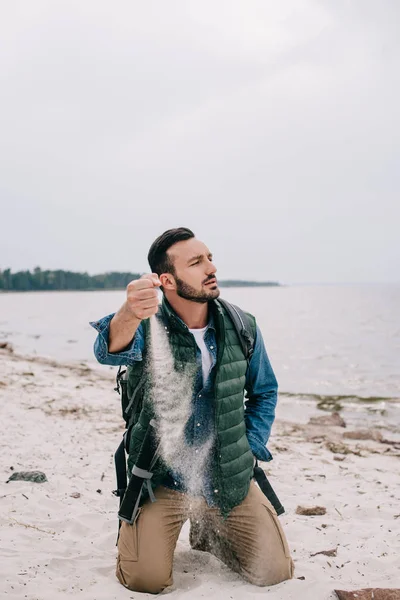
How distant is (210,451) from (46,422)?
17.5 feet

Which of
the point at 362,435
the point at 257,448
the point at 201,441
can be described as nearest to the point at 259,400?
the point at 257,448

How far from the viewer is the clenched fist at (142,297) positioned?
3.12m

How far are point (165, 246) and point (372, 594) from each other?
2757 mm

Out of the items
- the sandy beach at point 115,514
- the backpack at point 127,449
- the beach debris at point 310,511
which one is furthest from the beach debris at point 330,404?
the backpack at point 127,449

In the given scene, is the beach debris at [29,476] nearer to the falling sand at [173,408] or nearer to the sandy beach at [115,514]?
the sandy beach at [115,514]

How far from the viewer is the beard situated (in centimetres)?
363

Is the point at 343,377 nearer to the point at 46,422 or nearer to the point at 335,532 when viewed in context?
the point at 46,422

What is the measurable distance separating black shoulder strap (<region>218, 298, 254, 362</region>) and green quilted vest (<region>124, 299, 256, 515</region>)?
57mm

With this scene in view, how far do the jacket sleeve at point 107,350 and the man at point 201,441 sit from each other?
1 centimetres

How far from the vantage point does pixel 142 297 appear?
312 cm

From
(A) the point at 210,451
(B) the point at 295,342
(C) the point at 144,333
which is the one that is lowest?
(B) the point at 295,342

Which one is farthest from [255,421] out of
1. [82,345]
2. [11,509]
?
[82,345]

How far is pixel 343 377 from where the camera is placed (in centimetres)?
2017

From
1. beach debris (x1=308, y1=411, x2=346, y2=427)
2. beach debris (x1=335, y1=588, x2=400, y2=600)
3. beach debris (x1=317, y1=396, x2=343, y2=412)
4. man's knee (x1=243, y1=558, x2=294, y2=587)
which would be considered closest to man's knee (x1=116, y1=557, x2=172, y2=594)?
man's knee (x1=243, y1=558, x2=294, y2=587)
